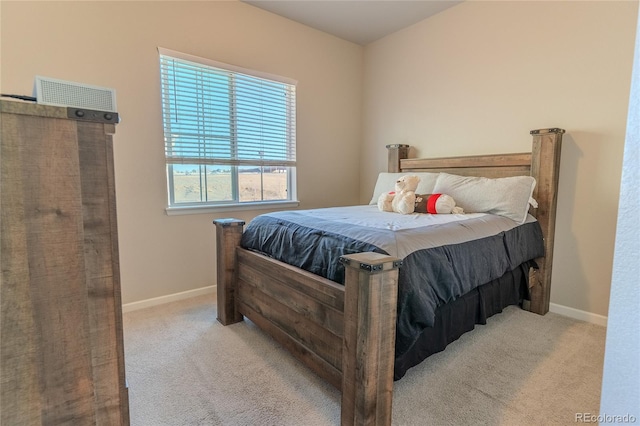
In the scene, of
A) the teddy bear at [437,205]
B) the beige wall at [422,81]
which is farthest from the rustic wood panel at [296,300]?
the teddy bear at [437,205]

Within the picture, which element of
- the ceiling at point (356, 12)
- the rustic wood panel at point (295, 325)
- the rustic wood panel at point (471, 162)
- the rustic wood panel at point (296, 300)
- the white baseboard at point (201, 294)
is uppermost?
the ceiling at point (356, 12)

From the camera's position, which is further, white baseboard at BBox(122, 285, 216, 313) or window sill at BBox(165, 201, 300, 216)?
window sill at BBox(165, 201, 300, 216)

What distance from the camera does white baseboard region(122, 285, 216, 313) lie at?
2.45 m

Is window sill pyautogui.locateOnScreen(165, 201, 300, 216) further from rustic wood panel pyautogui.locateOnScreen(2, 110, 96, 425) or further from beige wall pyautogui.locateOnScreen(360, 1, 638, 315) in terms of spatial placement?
rustic wood panel pyautogui.locateOnScreen(2, 110, 96, 425)

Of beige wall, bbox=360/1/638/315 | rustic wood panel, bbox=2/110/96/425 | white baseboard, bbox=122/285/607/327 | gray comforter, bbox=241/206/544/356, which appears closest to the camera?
rustic wood panel, bbox=2/110/96/425

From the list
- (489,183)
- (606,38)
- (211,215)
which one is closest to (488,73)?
(606,38)

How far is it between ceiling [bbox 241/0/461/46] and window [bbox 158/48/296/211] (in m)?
0.62

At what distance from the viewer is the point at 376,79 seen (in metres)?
3.68

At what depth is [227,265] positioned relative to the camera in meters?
2.17

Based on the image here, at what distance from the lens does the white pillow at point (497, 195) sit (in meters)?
2.24

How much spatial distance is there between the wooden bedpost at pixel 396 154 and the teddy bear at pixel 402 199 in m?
0.91

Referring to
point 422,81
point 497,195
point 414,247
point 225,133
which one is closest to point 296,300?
point 414,247

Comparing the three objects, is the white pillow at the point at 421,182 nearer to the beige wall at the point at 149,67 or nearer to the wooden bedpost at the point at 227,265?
the beige wall at the point at 149,67

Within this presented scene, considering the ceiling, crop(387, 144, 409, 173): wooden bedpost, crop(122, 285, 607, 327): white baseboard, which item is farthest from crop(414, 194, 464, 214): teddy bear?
the ceiling
